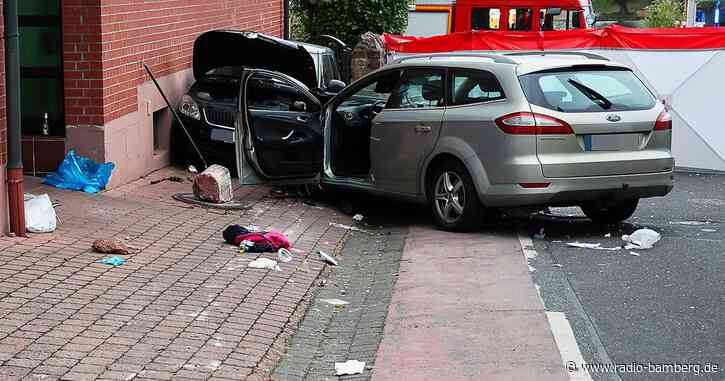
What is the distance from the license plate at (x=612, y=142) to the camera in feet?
33.8

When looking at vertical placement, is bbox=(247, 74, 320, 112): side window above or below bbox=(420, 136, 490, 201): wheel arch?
above

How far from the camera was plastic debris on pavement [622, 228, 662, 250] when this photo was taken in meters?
10.0

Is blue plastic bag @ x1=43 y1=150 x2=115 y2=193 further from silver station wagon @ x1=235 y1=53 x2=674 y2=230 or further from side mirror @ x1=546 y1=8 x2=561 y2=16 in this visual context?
side mirror @ x1=546 y1=8 x2=561 y2=16

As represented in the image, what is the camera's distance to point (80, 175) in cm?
1141

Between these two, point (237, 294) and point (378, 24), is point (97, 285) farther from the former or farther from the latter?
point (378, 24)

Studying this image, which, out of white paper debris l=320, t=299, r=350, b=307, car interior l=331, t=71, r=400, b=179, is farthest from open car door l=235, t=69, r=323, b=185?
white paper debris l=320, t=299, r=350, b=307

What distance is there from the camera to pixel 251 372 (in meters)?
6.41

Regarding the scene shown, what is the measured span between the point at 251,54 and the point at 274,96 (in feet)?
6.82

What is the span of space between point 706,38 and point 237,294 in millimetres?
11226

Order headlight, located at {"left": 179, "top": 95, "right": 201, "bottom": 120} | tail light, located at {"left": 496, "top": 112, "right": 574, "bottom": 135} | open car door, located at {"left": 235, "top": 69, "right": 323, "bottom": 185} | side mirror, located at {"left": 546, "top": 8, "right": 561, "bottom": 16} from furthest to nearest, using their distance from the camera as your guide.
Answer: side mirror, located at {"left": 546, "top": 8, "right": 561, "bottom": 16} → headlight, located at {"left": 179, "top": 95, "right": 201, "bottom": 120} → open car door, located at {"left": 235, "top": 69, "right": 323, "bottom": 185} → tail light, located at {"left": 496, "top": 112, "right": 574, "bottom": 135}

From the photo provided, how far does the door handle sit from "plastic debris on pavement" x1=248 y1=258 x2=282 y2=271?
2.64m

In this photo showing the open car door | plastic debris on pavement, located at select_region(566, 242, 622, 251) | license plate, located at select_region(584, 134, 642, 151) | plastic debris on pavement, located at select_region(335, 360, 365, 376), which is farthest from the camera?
the open car door

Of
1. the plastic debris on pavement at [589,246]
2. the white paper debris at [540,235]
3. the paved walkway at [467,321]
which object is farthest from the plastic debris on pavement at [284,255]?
the plastic debris on pavement at [589,246]

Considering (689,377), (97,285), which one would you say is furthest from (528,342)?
(97,285)
